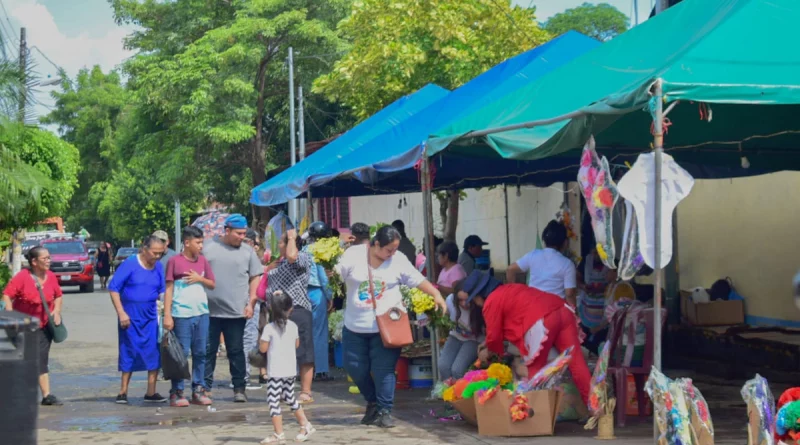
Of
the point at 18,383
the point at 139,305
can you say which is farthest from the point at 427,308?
the point at 18,383

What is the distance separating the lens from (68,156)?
27016mm

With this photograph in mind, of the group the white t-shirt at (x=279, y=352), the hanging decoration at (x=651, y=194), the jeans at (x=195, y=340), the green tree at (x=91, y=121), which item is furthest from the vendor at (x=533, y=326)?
the green tree at (x=91, y=121)

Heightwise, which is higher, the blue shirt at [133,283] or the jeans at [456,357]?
the blue shirt at [133,283]

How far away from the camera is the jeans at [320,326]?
488 inches

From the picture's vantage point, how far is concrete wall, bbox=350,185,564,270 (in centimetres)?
2433

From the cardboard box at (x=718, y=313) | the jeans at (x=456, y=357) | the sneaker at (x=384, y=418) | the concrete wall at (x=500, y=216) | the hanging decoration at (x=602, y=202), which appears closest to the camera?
the hanging decoration at (x=602, y=202)

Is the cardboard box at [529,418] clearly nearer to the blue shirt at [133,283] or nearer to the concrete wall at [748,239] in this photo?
the blue shirt at [133,283]

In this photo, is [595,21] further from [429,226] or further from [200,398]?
[200,398]

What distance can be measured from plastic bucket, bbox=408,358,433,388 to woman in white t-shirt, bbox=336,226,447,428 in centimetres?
264

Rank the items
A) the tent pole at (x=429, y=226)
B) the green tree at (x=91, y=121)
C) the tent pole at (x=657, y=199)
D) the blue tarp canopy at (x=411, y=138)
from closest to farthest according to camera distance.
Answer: the tent pole at (x=657, y=199)
the tent pole at (x=429, y=226)
the blue tarp canopy at (x=411, y=138)
the green tree at (x=91, y=121)

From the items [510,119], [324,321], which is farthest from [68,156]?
[510,119]

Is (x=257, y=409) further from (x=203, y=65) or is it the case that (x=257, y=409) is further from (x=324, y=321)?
(x=203, y=65)

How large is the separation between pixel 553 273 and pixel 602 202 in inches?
79.8

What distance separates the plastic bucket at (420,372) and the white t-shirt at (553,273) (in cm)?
277
